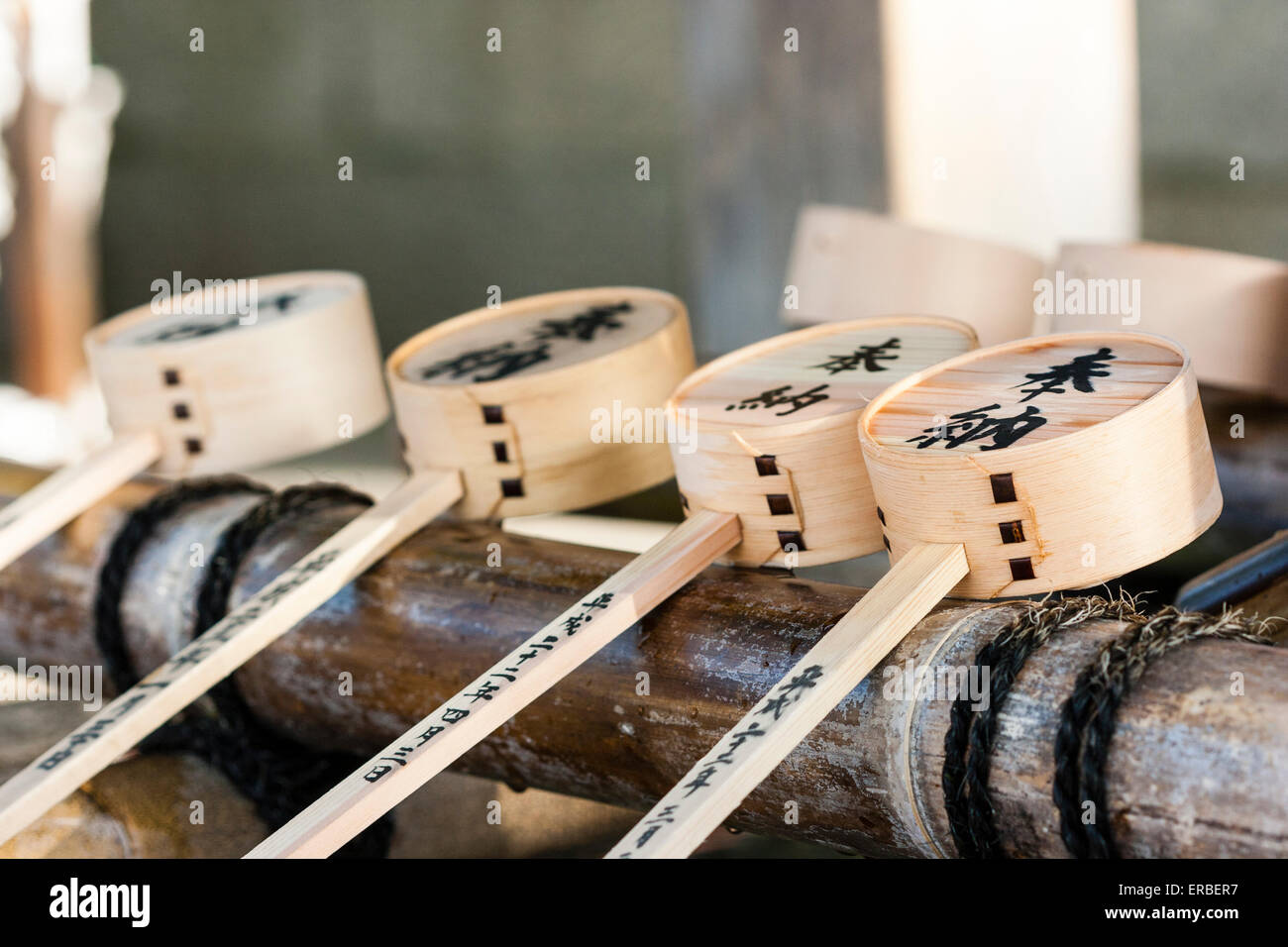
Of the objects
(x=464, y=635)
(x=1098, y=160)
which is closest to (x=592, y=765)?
(x=464, y=635)

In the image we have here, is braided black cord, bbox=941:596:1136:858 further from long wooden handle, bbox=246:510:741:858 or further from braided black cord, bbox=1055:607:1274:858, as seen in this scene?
long wooden handle, bbox=246:510:741:858

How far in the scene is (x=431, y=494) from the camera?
2.41m

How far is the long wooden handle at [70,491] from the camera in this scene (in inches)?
100

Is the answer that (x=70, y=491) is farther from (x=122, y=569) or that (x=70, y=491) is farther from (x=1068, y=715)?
(x=1068, y=715)

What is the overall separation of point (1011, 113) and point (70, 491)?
11.8ft

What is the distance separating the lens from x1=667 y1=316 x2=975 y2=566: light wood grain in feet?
6.17

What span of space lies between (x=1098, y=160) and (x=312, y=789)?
3807mm

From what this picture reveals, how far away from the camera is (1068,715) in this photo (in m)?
1.50

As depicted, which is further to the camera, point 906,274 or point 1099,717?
point 906,274

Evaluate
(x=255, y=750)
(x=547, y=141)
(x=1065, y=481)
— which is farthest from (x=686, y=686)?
(x=547, y=141)

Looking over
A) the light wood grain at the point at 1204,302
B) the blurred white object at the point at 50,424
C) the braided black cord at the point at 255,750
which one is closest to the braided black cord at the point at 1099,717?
the light wood grain at the point at 1204,302

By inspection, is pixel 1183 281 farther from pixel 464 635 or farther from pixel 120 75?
pixel 120 75

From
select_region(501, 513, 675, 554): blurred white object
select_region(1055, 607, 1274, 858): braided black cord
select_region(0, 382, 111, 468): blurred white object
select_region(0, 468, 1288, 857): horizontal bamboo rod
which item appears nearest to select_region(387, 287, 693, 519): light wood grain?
select_region(0, 468, 1288, 857): horizontal bamboo rod

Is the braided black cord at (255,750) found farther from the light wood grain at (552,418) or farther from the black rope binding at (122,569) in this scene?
the light wood grain at (552,418)
